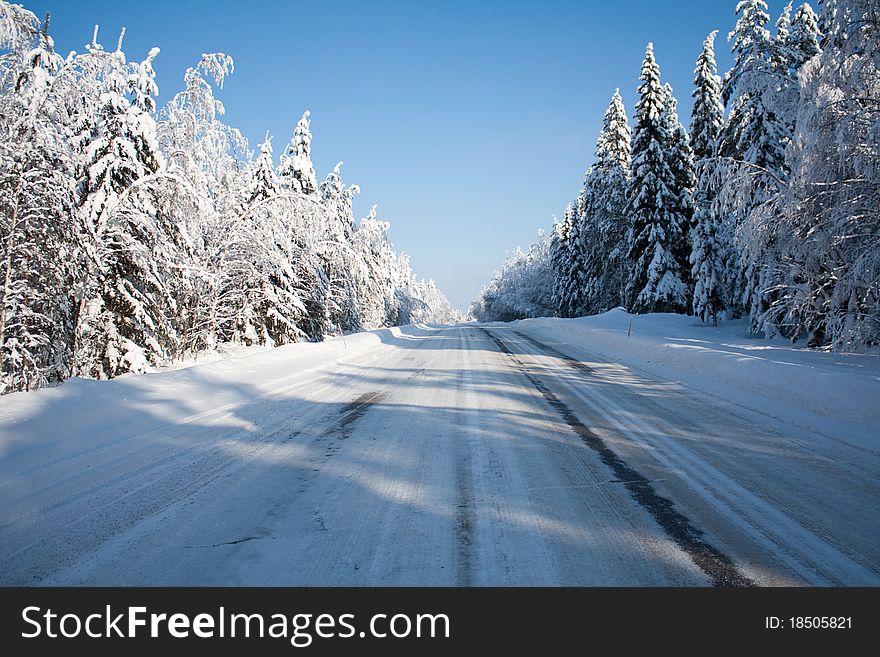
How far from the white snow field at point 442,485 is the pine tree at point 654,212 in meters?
19.9

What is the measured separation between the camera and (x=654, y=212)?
25.7 metres

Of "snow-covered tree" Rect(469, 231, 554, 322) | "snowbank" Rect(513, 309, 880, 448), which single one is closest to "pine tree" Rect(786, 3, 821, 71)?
"snowbank" Rect(513, 309, 880, 448)

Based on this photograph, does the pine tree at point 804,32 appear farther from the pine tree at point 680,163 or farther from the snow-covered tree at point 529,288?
the snow-covered tree at point 529,288

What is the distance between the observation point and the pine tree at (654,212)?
25.4 meters

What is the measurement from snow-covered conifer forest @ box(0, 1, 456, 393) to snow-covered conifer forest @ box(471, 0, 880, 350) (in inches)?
500

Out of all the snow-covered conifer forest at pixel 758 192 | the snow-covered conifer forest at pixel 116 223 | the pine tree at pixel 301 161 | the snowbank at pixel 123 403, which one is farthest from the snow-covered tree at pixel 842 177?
the pine tree at pixel 301 161

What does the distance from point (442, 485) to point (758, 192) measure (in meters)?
13.6

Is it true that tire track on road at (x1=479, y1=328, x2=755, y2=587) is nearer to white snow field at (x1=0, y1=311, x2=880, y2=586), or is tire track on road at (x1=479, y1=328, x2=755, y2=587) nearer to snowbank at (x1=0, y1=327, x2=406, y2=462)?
white snow field at (x1=0, y1=311, x2=880, y2=586)

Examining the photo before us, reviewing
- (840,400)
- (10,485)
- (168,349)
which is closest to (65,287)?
(168,349)

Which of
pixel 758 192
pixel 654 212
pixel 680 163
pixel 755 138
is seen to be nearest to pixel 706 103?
pixel 680 163

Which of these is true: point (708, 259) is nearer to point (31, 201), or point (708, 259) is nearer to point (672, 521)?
point (672, 521)

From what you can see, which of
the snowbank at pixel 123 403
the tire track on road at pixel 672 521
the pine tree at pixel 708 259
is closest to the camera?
the tire track on road at pixel 672 521

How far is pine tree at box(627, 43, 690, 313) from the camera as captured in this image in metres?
25.4

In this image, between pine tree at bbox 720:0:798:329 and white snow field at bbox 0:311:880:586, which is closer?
white snow field at bbox 0:311:880:586
